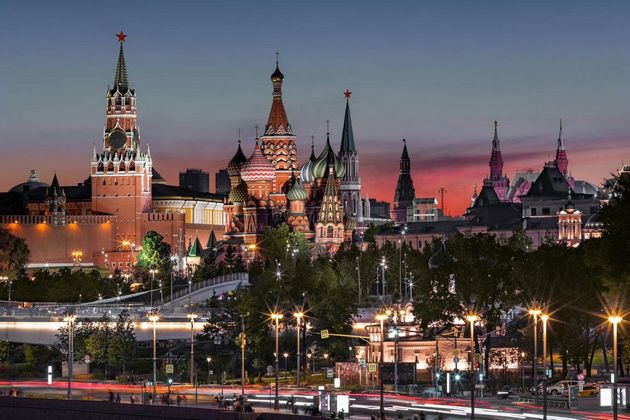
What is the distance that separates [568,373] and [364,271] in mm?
84605

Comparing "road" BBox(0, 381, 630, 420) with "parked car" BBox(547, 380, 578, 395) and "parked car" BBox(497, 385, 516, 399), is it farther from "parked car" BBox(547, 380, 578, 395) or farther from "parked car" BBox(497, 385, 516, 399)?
"parked car" BBox(547, 380, 578, 395)

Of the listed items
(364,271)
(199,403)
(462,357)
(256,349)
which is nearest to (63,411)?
(199,403)

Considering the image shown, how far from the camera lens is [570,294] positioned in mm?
114312

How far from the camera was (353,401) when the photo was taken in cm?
9294

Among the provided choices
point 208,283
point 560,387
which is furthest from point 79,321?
point 560,387

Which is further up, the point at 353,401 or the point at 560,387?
the point at 560,387

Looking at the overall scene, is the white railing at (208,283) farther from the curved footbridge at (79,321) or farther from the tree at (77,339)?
the tree at (77,339)

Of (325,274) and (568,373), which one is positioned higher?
(325,274)

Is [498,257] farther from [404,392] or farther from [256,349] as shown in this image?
[404,392]

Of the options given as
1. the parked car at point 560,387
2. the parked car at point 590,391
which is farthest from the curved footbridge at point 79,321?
the parked car at point 590,391

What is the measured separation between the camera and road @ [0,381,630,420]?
81.9 m

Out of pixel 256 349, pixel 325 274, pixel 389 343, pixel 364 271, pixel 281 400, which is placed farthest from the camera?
pixel 364 271

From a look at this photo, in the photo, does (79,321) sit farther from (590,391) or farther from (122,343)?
(590,391)

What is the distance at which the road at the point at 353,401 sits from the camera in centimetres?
8194
